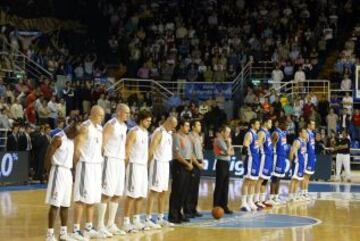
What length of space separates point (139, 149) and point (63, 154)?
6.69 feet

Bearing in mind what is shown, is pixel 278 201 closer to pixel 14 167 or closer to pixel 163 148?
pixel 163 148

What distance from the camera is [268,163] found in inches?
801

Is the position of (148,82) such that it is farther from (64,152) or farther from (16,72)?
(64,152)

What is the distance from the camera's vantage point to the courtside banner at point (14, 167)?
1046 inches

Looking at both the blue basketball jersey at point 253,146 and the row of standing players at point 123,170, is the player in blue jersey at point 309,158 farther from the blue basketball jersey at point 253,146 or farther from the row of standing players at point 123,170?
the row of standing players at point 123,170

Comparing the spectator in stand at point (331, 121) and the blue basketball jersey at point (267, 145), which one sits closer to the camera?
the blue basketball jersey at point (267, 145)

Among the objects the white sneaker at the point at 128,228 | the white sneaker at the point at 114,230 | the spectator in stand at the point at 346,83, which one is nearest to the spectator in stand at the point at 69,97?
the spectator in stand at the point at 346,83

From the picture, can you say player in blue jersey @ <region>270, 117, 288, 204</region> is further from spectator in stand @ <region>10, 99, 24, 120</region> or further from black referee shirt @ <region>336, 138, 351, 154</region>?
spectator in stand @ <region>10, 99, 24, 120</region>

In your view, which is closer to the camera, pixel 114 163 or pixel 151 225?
pixel 114 163

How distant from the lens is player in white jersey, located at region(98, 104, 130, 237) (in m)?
14.7

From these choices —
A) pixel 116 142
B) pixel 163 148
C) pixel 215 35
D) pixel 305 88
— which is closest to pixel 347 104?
pixel 305 88

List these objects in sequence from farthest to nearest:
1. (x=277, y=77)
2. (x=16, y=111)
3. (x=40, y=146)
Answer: (x=277, y=77), (x=16, y=111), (x=40, y=146)

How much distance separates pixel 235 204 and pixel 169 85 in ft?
52.9

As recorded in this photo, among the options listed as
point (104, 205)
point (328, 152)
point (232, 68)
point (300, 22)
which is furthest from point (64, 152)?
point (300, 22)
